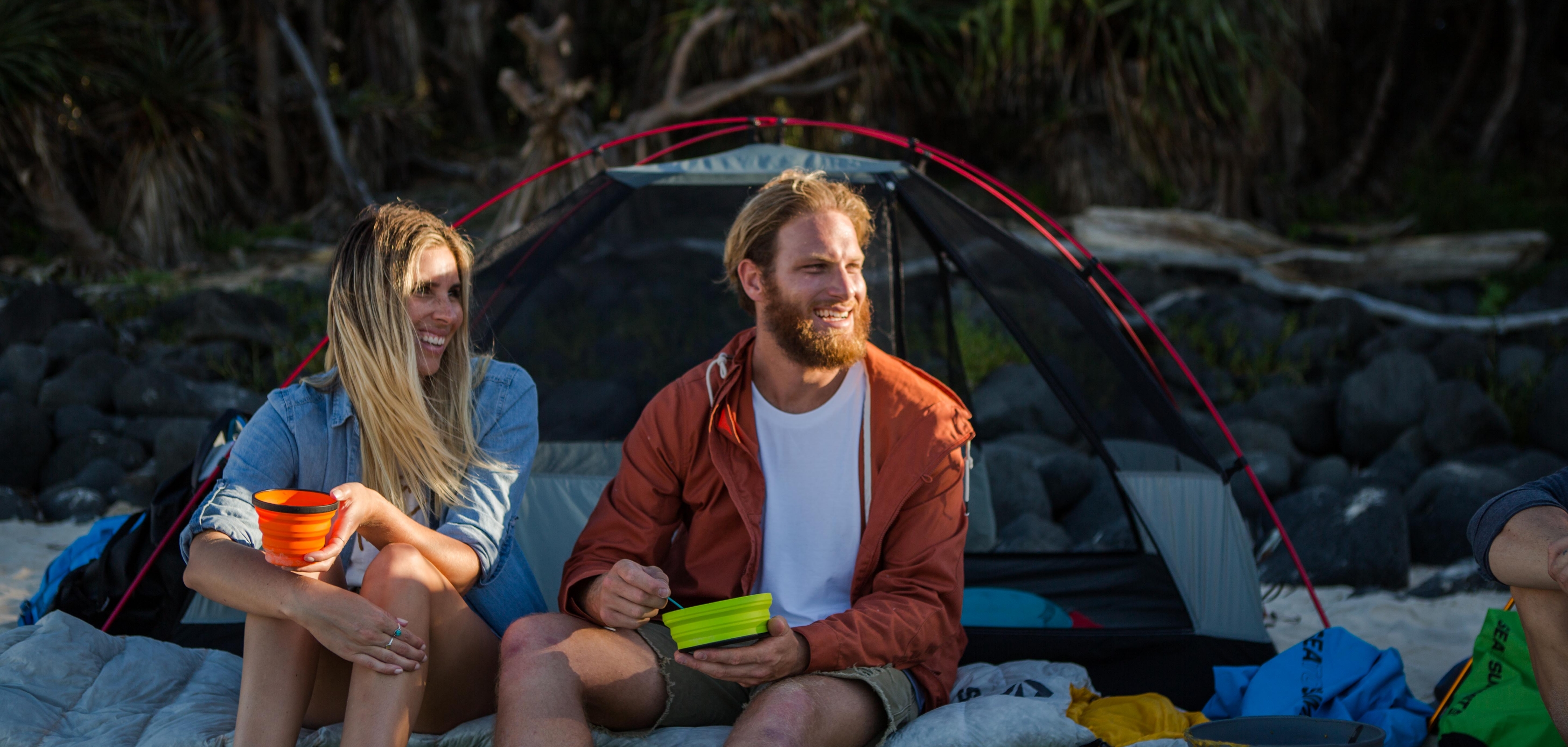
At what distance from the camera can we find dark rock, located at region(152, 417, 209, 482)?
4918 mm

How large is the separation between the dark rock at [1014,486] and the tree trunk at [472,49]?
8.14m

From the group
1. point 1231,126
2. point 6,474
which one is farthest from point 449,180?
point 1231,126

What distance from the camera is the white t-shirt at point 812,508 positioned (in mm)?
2248

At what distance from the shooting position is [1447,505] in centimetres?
412

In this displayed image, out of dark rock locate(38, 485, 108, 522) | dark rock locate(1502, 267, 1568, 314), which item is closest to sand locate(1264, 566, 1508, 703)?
dark rock locate(1502, 267, 1568, 314)

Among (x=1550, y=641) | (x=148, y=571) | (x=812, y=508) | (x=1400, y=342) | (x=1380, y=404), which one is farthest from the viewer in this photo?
(x=1400, y=342)

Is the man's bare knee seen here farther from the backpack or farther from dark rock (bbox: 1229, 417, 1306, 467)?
dark rock (bbox: 1229, 417, 1306, 467)

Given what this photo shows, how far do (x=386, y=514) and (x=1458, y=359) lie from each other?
6.03m

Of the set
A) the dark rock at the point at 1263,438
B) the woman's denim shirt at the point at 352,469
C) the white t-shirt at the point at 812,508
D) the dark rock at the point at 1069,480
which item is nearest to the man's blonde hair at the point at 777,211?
the white t-shirt at the point at 812,508

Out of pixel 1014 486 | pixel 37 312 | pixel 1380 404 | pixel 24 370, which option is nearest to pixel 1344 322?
pixel 1380 404

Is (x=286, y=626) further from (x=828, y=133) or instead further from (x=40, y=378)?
(x=828, y=133)

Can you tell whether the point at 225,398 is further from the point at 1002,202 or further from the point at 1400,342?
the point at 1400,342

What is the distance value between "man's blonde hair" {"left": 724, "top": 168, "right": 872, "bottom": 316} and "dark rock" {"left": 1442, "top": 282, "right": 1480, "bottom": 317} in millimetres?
6569

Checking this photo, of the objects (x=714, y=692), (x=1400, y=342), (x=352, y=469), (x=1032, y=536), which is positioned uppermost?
(x=352, y=469)
